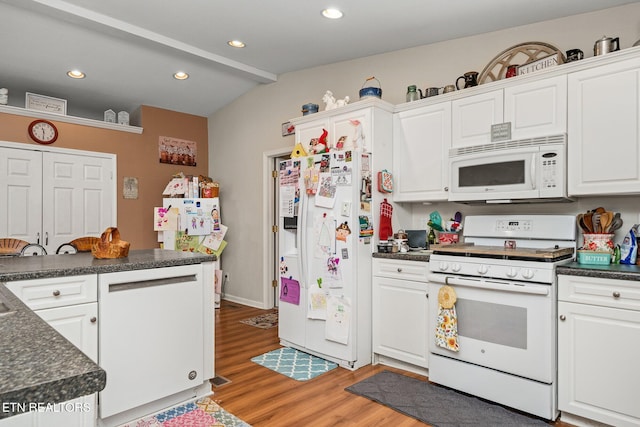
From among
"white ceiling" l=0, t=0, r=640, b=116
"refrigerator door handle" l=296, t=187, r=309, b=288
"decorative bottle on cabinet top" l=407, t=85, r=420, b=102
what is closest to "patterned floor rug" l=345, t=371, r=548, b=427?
"refrigerator door handle" l=296, t=187, r=309, b=288

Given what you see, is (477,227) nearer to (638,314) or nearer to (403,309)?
(403,309)

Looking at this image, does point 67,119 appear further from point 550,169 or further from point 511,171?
point 550,169

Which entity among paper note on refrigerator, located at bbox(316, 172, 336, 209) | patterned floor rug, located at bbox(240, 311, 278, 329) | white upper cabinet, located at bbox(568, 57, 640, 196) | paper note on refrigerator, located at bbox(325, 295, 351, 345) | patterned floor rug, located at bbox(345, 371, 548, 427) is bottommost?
patterned floor rug, located at bbox(240, 311, 278, 329)

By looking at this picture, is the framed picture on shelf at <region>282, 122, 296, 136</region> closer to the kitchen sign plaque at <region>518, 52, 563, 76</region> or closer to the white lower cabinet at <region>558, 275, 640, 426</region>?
the kitchen sign plaque at <region>518, 52, 563, 76</region>

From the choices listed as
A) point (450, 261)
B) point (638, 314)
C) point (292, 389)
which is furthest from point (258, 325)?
point (638, 314)

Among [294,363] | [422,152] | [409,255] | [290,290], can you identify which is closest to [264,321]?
[290,290]

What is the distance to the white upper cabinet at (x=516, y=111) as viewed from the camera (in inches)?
→ 104

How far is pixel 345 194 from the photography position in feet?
10.5

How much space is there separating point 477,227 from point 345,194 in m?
1.07

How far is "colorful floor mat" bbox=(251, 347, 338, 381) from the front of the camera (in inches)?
121

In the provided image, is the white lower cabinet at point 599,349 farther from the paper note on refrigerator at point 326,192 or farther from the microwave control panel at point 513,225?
the paper note on refrigerator at point 326,192

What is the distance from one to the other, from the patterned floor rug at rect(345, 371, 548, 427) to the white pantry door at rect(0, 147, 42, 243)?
13.1 ft

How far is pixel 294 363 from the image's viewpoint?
3273 millimetres

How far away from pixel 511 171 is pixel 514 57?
972 millimetres
